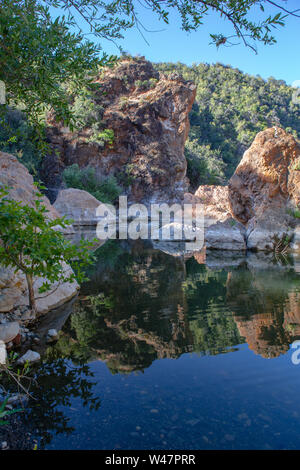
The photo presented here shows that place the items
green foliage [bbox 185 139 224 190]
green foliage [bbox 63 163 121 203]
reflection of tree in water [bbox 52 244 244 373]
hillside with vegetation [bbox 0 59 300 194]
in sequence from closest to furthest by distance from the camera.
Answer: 1. reflection of tree in water [bbox 52 244 244 373]
2. green foliage [bbox 63 163 121 203]
3. green foliage [bbox 185 139 224 190]
4. hillside with vegetation [bbox 0 59 300 194]

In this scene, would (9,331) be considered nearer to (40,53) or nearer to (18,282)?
(18,282)

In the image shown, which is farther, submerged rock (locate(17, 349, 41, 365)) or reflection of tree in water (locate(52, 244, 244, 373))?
reflection of tree in water (locate(52, 244, 244, 373))

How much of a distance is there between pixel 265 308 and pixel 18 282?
13.1 ft

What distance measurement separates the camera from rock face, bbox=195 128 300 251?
514 inches

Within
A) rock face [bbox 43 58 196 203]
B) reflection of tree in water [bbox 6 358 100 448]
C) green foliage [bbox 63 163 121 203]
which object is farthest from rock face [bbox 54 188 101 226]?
reflection of tree in water [bbox 6 358 100 448]

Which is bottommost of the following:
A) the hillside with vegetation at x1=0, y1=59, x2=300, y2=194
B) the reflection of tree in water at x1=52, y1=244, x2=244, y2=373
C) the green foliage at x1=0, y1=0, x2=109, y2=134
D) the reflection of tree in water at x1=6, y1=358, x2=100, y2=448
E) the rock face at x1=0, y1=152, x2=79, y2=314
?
the reflection of tree in water at x1=6, y1=358, x2=100, y2=448

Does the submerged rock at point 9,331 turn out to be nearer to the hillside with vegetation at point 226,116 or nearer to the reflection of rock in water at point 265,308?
the reflection of rock in water at point 265,308

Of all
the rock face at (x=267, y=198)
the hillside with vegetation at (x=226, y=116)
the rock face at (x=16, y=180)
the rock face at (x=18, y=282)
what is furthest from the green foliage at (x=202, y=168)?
the rock face at (x=18, y=282)

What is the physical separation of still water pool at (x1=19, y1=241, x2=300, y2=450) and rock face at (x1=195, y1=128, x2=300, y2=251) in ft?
20.5

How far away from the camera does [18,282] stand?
15.9 feet

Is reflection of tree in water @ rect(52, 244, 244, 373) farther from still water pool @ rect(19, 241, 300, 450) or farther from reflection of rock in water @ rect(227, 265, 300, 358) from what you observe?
reflection of rock in water @ rect(227, 265, 300, 358)

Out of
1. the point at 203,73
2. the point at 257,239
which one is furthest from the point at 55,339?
the point at 203,73

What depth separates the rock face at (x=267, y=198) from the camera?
42.8 ft

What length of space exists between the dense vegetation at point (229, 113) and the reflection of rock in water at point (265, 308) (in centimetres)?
3302
